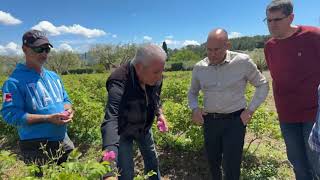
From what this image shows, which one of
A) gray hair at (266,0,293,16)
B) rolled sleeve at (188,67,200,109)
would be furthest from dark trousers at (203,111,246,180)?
gray hair at (266,0,293,16)

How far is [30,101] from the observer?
3107 millimetres

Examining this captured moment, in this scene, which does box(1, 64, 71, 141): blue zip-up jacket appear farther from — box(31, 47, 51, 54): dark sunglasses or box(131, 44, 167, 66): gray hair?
box(131, 44, 167, 66): gray hair

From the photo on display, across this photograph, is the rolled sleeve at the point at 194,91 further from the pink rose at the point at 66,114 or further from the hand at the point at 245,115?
the pink rose at the point at 66,114

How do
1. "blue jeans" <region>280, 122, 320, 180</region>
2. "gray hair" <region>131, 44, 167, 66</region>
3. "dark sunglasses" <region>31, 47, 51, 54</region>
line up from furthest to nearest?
Result: "blue jeans" <region>280, 122, 320, 180</region>, "dark sunglasses" <region>31, 47, 51, 54</region>, "gray hair" <region>131, 44, 167, 66</region>

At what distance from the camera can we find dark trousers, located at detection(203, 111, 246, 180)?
381cm

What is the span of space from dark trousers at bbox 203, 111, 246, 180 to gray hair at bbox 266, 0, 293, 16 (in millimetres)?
990

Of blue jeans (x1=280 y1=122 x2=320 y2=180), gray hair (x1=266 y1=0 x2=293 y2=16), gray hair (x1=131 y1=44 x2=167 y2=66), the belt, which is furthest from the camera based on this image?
the belt

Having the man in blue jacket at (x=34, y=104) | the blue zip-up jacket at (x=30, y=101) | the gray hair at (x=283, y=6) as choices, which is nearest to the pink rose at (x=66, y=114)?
the man in blue jacket at (x=34, y=104)

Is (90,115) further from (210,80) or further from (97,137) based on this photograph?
(210,80)

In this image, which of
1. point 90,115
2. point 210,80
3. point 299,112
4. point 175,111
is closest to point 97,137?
point 90,115

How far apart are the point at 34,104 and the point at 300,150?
2411 mm

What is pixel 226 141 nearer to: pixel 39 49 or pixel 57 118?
pixel 57 118

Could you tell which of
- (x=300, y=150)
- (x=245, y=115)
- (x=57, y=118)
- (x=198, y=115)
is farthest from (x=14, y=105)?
(x=300, y=150)

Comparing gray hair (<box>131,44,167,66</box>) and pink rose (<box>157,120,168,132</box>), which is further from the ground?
gray hair (<box>131,44,167,66</box>)
